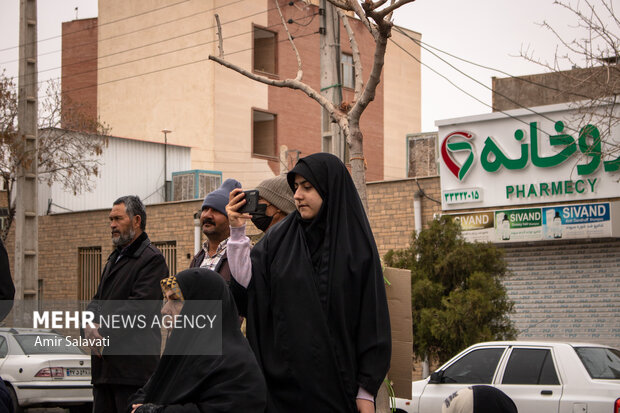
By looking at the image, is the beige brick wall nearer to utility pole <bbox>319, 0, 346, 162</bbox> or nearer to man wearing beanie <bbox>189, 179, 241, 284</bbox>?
utility pole <bbox>319, 0, 346, 162</bbox>

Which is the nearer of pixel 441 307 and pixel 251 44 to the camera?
pixel 441 307

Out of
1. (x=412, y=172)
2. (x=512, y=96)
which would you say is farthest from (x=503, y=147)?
(x=412, y=172)

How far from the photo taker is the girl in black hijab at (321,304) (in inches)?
147

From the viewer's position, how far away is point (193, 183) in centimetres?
2831

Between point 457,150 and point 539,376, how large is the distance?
25.3ft

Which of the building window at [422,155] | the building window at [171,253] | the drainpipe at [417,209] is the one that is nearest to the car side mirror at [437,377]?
the drainpipe at [417,209]

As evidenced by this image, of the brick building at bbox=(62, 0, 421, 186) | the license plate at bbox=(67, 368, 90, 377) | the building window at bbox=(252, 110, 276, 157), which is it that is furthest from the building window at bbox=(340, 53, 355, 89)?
the license plate at bbox=(67, 368, 90, 377)

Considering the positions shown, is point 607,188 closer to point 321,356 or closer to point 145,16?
point 321,356

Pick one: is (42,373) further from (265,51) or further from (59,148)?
(265,51)

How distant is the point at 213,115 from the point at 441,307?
65.6 feet

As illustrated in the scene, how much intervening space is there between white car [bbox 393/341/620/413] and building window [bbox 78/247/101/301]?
→ 1629 cm

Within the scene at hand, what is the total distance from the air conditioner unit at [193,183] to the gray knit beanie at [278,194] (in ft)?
75.9

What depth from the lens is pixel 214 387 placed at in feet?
11.8

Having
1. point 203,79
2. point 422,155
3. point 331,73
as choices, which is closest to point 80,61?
point 203,79
